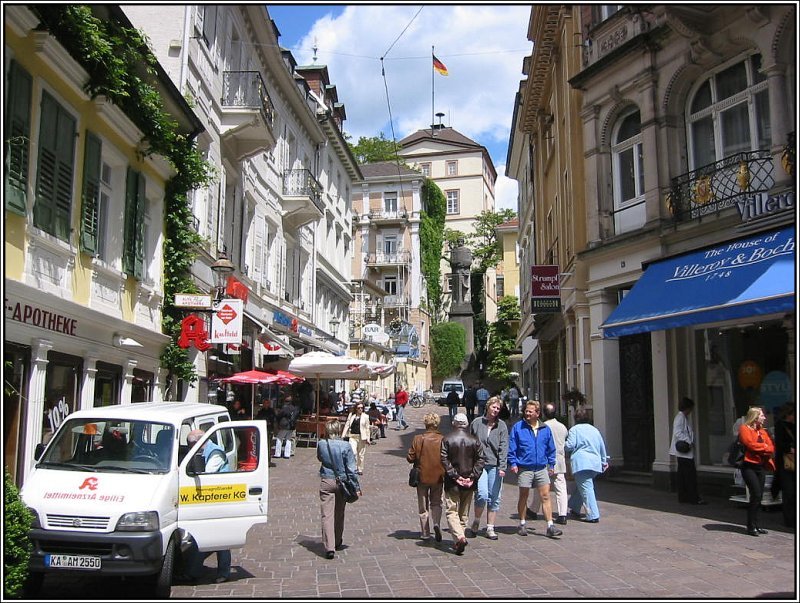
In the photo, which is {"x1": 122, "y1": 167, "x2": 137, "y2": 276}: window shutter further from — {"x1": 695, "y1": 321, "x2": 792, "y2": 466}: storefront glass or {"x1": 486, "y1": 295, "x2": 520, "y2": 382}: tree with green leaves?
{"x1": 486, "y1": 295, "x2": 520, "y2": 382}: tree with green leaves

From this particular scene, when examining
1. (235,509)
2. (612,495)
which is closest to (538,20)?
(612,495)

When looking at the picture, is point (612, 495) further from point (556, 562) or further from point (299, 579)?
point (299, 579)

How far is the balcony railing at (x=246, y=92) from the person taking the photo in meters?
20.7

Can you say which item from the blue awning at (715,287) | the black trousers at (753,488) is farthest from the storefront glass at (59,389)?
the black trousers at (753,488)

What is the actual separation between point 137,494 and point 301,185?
23725 millimetres

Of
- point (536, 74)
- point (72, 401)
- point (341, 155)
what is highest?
point (341, 155)

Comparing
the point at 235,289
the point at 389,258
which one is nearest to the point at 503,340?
the point at 389,258

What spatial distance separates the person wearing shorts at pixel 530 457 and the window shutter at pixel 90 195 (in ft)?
24.7

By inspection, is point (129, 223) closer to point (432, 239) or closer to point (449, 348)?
point (449, 348)

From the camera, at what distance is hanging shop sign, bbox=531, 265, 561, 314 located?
2062cm

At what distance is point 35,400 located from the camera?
1041 centimetres

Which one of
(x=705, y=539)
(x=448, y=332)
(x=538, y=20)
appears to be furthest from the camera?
(x=448, y=332)

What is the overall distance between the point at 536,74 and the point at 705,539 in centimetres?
1739

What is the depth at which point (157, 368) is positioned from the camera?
1588 cm
